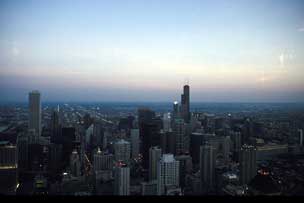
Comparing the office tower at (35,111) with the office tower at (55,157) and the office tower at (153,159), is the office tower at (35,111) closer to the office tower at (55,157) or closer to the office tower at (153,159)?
the office tower at (55,157)

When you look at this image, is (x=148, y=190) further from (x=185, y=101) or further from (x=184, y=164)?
(x=185, y=101)

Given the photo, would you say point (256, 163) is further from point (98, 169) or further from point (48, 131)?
point (48, 131)

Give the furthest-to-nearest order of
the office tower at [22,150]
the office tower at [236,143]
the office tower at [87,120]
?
the office tower at [87,120] → the office tower at [236,143] → the office tower at [22,150]

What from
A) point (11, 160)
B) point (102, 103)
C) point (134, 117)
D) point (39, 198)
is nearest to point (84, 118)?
point (102, 103)

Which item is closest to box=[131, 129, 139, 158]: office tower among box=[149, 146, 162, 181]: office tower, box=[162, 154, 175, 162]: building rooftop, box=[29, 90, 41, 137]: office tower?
box=[149, 146, 162, 181]: office tower

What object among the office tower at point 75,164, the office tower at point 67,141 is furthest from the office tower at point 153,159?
the office tower at point 67,141

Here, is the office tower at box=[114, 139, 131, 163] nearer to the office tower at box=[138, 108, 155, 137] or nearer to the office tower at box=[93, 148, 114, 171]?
the office tower at box=[93, 148, 114, 171]
